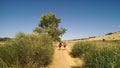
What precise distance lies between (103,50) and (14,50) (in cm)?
680

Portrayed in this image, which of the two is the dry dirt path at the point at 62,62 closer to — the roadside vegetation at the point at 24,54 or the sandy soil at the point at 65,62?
the sandy soil at the point at 65,62

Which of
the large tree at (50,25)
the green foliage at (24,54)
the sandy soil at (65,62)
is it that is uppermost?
the large tree at (50,25)

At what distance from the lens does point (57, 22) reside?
67250 mm

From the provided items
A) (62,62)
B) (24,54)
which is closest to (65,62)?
(62,62)

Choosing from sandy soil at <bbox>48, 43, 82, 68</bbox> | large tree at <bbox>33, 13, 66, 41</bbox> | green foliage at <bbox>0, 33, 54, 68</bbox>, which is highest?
large tree at <bbox>33, 13, 66, 41</bbox>

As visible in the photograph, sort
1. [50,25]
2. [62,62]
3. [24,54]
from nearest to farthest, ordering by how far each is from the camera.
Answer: [24,54]
[62,62]
[50,25]

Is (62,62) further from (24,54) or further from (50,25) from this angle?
(50,25)

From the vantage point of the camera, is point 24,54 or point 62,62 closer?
point 24,54

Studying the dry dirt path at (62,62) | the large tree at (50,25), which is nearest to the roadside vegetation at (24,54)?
the dry dirt path at (62,62)

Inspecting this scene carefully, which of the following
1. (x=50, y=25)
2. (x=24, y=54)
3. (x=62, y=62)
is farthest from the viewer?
(x=50, y=25)

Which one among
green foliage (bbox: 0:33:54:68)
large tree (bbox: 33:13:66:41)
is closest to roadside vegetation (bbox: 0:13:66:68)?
green foliage (bbox: 0:33:54:68)

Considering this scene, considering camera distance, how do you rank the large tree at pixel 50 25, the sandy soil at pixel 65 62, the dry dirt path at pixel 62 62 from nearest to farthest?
the dry dirt path at pixel 62 62
the sandy soil at pixel 65 62
the large tree at pixel 50 25

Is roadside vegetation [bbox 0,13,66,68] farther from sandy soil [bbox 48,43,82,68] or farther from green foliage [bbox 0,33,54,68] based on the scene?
sandy soil [bbox 48,43,82,68]

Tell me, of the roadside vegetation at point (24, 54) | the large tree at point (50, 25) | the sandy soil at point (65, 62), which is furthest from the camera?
the large tree at point (50, 25)
